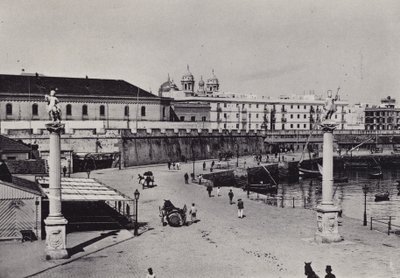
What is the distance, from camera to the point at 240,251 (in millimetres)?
21578

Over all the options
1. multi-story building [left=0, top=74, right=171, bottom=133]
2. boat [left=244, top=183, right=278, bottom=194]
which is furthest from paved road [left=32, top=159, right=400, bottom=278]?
multi-story building [left=0, top=74, right=171, bottom=133]

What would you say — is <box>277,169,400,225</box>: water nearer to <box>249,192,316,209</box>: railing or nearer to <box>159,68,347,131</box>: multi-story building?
<box>249,192,316,209</box>: railing

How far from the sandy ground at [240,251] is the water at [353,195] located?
1135 cm

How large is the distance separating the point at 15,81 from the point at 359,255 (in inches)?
2427

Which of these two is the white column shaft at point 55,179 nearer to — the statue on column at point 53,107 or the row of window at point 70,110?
the statue on column at point 53,107

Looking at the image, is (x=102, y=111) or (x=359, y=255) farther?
(x=102, y=111)

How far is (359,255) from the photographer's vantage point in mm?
20734

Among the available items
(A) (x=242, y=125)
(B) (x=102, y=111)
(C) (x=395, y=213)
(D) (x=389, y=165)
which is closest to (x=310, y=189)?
(C) (x=395, y=213)

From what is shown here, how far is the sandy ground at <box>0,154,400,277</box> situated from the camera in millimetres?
18578

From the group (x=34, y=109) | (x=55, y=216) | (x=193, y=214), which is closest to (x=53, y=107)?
(x=55, y=216)

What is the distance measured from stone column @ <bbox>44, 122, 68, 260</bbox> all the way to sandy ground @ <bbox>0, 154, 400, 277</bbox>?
36.8 inches

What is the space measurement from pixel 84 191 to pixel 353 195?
3468cm

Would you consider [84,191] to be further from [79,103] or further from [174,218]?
[79,103]

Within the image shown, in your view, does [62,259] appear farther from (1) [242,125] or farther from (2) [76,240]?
(1) [242,125]
